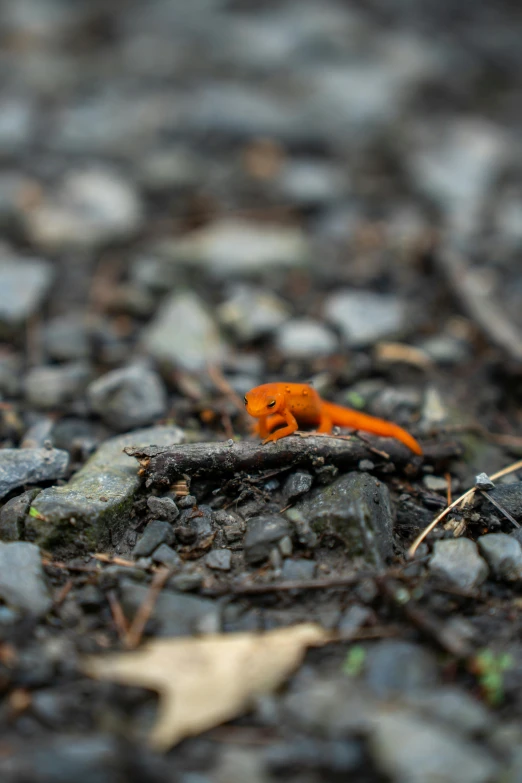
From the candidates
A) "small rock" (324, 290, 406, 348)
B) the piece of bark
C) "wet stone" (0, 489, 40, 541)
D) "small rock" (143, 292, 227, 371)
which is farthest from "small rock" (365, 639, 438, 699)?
"small rock" (324, 290, 406, 348)

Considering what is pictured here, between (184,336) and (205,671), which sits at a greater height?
(205,671)

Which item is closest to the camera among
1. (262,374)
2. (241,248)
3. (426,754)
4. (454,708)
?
(426,754)

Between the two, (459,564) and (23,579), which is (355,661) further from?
(23,579)

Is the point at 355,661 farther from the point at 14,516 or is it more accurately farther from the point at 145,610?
the point at 14,516

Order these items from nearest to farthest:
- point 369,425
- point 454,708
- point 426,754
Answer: point 426,754 → point 454,708 → point 369,425

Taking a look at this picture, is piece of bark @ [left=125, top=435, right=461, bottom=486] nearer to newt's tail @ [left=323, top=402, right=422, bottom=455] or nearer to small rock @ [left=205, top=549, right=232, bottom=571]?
newt's tail @ [left=323, top=402, right=422, bottom=455]


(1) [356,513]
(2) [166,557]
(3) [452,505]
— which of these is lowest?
(2) [166,557]

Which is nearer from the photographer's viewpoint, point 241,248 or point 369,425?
point 369,425

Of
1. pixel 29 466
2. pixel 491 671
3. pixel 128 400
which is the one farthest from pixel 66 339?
pixel 491 671

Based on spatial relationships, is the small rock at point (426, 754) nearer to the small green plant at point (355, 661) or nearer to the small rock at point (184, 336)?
the small green plant at point (355, 661)
